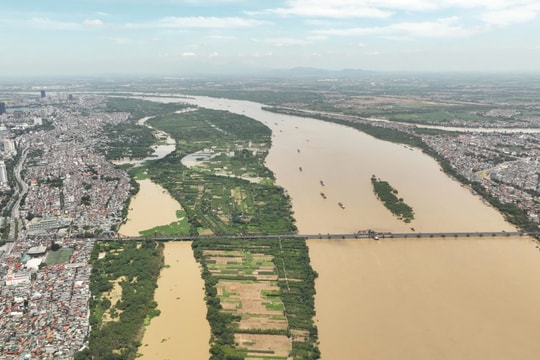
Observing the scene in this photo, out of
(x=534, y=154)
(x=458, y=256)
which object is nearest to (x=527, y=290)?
(x=458, y=256)

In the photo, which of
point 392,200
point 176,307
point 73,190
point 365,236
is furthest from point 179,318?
point 73,190

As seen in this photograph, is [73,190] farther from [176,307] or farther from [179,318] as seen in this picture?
[179,318]

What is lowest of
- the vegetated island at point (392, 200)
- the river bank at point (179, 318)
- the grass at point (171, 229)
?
the river bank at point (179, 318)

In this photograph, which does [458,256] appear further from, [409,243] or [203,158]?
[203,158]

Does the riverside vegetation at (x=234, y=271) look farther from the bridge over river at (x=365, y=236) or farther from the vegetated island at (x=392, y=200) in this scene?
the vegetated island at (x=392, y=200)

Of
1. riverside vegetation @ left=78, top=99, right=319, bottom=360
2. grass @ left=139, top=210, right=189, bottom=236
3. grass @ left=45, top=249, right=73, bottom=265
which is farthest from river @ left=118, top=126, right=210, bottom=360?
grass @ left=45, top=249, right=73, bottom=265

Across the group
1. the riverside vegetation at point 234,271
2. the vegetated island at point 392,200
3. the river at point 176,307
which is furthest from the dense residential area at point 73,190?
the vegetated island at point 392,200
